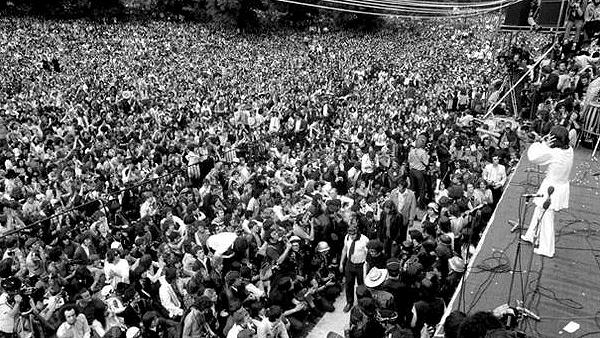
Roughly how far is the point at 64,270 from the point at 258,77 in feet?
52.8

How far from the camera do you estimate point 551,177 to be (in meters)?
5.78

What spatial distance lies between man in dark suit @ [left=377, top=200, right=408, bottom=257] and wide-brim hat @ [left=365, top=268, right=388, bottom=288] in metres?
1.67

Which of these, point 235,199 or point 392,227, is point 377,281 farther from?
point 235,199

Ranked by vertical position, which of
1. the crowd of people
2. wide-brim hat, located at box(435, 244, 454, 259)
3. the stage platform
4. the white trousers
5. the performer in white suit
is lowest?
the crowd of people

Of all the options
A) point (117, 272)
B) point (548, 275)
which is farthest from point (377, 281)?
point (117, 272)

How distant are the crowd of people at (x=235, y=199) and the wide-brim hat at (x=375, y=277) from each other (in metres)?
0.03

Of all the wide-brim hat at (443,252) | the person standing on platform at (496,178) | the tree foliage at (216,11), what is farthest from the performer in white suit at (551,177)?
the tree foliage at (216,11)

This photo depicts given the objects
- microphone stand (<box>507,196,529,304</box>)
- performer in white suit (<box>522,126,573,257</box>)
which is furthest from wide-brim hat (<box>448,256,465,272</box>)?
performer in white suit (<box>522,126,573,257</box>)

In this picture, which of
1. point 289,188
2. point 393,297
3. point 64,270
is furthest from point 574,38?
point 64,270

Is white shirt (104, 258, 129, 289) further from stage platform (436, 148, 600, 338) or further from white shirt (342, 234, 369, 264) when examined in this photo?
stage platform (436, 148, 600, 338)

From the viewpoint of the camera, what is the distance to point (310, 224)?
7.66 metres

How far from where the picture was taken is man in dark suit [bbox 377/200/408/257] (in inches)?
316

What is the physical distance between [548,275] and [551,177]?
1.22 meters

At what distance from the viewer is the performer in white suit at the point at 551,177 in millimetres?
5492
